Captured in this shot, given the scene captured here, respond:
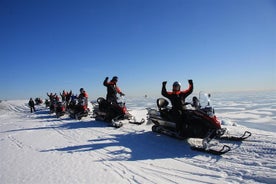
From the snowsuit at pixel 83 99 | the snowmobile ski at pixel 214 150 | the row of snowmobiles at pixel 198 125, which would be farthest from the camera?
the snowsuit at pixel 83 99

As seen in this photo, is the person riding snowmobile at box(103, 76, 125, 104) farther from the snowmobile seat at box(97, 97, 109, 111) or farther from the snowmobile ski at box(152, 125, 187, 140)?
the snowmobile ski at box(152, 125, 187, 140)

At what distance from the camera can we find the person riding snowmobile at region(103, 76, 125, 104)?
10.3 metres

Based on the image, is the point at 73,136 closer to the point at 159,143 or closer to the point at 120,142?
the point at 120,142

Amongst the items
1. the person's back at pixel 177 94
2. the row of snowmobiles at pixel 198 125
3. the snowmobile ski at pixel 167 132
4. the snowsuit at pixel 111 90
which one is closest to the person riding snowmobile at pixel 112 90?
the snowsuit at pixel 111 90

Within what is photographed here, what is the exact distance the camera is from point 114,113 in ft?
32.2

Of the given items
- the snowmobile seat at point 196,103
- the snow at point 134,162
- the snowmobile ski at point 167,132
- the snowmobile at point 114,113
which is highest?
the snowmobile seat at point 196,103

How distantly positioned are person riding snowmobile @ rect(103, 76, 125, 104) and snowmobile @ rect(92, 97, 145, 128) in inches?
9.4

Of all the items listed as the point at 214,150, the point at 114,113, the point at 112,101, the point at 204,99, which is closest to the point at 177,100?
the point at 204,99

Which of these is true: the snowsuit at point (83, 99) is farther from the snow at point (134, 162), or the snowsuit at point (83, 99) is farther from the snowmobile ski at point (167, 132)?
the snowmobile ski at point (167, 132)

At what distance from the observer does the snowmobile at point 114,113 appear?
9387 mm

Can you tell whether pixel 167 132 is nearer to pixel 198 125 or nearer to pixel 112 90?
pixel 198 125

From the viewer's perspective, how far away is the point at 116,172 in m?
4.11

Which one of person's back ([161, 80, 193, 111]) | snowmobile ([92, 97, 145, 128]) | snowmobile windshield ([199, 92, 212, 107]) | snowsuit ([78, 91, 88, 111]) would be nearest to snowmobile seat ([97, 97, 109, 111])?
snowmobile ([92, 97, 145, 128])

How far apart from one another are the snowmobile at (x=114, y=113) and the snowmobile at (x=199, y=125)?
8.28 ft
